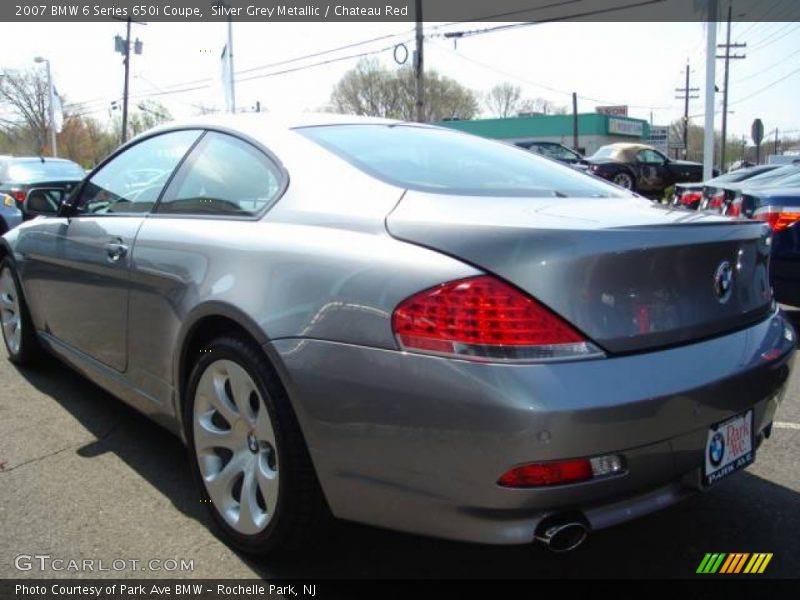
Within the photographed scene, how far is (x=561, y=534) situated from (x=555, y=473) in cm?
19

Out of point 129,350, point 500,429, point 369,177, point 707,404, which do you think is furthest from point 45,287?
point 707,404

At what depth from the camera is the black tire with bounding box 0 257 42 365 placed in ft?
14.0

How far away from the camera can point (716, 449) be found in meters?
2.07

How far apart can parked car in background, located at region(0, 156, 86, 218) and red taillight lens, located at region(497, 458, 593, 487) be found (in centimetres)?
898

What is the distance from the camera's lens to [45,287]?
3.79 meters

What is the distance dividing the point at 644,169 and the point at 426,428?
2034 cm

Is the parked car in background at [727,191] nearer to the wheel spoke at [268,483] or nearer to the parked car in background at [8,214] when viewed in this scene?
the wheel spoke at [268,483]

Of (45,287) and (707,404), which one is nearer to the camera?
(707,404)

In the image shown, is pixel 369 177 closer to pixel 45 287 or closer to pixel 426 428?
pixel 426 428

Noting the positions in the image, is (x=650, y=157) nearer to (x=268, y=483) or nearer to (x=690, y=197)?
(x=690, y=197)

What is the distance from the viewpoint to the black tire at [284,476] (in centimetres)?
211

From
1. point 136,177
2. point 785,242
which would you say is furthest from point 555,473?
point 785,242

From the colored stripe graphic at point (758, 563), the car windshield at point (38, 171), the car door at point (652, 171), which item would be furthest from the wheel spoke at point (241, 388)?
the car door at point (652, 171)

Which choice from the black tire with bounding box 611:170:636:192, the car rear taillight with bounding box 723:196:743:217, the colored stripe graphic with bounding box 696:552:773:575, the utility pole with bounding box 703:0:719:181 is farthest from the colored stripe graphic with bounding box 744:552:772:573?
the black tire with bounding box 611:170:636:192
